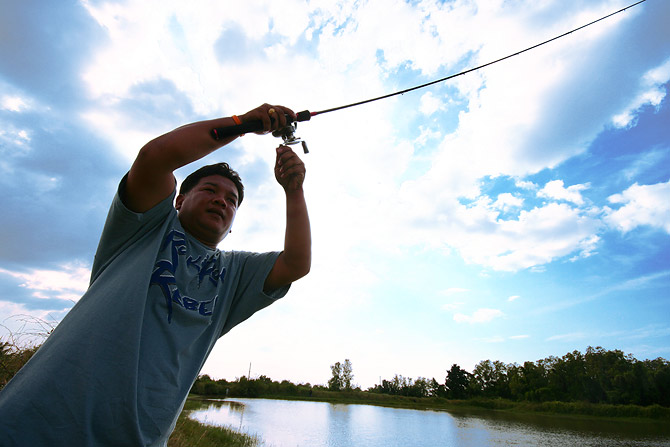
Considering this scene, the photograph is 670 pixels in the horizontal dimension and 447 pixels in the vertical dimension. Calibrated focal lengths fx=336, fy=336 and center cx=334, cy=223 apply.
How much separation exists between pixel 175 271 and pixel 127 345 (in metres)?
0.41

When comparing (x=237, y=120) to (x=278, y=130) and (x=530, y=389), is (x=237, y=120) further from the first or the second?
(x=530, y=389)

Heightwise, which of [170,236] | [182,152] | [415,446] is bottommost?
[415,446]

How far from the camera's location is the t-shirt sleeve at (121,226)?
4.94 feet

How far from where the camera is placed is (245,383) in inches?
2817

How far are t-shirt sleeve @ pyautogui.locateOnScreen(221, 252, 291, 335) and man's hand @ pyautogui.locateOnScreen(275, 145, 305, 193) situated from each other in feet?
1.47

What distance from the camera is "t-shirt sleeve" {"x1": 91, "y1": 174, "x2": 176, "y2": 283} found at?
1.50 metres

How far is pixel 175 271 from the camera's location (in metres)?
1.63

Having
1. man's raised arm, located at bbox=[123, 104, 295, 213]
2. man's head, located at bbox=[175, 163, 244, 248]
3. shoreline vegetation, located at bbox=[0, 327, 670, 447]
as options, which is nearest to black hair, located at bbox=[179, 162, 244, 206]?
man's head, located at bbox=[175, 163, 244, 248]

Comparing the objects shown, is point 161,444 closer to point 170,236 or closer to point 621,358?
point 170,236

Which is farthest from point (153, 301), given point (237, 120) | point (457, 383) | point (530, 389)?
point (457, 383)

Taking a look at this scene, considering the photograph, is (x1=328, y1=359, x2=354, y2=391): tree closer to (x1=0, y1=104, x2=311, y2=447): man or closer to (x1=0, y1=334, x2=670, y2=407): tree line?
(x1=0, y1=334, x2=670, y2=407): tree line

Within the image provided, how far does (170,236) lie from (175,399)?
2.49ft

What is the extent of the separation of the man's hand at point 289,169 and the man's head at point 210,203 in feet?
1.04

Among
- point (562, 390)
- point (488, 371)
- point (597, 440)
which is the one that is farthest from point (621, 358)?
point (597, 440)
